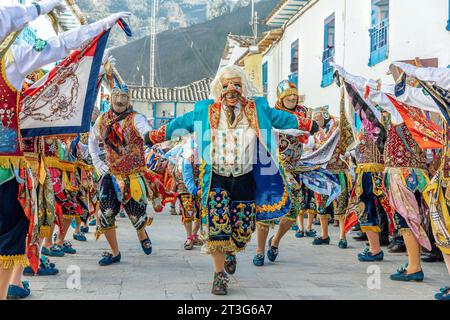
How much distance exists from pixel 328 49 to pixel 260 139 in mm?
11585

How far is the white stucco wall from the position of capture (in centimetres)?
1030

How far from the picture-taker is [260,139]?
539 cm

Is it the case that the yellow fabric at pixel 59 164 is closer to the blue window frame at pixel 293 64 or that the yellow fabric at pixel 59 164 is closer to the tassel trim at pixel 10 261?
the tassel trim at pixel 10 261

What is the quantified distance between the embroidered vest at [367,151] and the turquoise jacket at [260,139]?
1.93 metres

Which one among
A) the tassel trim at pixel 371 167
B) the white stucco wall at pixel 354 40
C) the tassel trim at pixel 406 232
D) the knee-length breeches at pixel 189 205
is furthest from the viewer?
the white stucco wall at pixel 354 40

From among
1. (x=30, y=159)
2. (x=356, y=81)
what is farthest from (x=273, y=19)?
(x=30, y=159)

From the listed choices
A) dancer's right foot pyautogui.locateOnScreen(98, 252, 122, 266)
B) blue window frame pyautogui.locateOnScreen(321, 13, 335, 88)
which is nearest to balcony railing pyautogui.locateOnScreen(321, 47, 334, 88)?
blue window frame pyautogui.locateOnScreen(321, 13, 335, 88)

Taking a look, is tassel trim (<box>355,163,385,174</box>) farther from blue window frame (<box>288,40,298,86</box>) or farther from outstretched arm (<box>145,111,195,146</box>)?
blue window frame (<box>288,40,298,86</box>)

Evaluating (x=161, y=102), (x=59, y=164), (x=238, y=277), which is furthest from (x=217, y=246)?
(x=161, y=102)

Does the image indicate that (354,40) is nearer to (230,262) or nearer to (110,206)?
(110,206)

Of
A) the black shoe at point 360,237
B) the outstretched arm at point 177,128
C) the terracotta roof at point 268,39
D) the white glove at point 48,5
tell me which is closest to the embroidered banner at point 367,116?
the outstretched arm at point 177,128

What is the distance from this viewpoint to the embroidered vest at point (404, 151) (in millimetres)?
6023

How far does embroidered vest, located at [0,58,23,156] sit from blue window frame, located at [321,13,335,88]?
12475 mm

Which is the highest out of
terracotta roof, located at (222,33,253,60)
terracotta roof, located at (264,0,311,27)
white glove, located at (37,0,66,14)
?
terracotta roof, located at (222,33,253,60)
